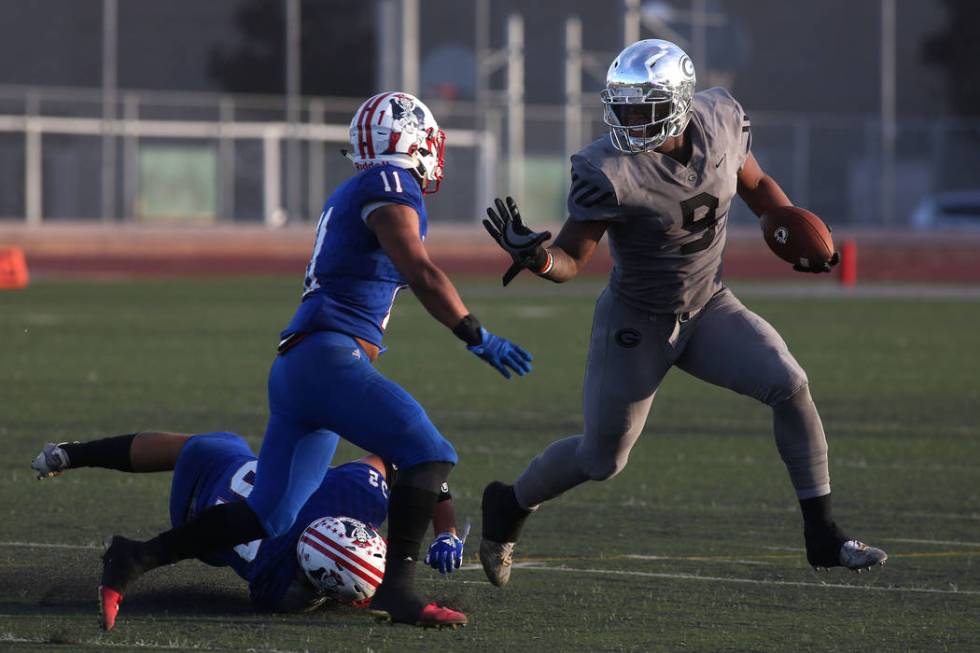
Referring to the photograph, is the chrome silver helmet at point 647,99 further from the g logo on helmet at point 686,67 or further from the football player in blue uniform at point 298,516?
the football player in blue uniform at point 298,516

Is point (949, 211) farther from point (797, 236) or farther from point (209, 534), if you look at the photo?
point (209, 534)

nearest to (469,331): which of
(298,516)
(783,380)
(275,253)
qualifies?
(298,516)

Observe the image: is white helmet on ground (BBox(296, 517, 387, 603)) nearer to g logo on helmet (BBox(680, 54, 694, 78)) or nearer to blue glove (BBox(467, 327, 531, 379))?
blue glove (BBox(467, 327, 531, 379))

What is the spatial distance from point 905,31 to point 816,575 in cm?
4379

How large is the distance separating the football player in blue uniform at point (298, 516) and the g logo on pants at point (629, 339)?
2.72 feet

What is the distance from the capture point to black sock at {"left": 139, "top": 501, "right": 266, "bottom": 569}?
20.3 feet

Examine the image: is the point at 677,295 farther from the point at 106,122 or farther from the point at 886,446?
the point at 106,122

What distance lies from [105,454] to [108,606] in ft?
4.42

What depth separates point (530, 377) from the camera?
1534 cm

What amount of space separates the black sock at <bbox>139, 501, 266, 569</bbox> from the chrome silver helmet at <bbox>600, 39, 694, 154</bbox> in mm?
1882

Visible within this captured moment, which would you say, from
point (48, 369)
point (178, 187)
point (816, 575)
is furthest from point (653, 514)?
point (178, 187)

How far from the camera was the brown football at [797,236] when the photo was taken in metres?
7.15

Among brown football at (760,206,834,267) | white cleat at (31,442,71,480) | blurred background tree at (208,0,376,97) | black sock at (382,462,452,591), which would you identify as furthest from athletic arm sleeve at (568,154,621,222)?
blurred background tree at (208,0,376,97)

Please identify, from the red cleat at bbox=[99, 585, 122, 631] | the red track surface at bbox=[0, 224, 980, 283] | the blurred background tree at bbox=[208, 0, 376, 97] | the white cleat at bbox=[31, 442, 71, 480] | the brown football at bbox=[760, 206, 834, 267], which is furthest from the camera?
the blurred background tree at bbox=[208, 0, 376, 97]
